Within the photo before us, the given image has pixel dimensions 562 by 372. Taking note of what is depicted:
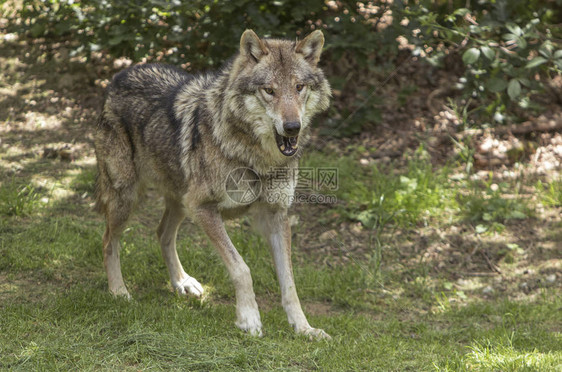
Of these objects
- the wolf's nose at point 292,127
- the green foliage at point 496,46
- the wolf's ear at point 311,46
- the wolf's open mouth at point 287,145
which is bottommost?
the green foliage at point 496,46

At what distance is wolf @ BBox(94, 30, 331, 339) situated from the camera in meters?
4.36

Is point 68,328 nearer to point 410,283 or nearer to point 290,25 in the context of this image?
point 410,283

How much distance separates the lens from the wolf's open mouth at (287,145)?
430 cm

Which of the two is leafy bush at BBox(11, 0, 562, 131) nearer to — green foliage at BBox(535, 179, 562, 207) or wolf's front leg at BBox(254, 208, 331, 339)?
green foliage at BBox(535, 179, 562, 207)

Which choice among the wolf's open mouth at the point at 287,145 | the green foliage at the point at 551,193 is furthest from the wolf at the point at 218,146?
the green foliage at the point at 551,193

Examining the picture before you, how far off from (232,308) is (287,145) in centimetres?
146

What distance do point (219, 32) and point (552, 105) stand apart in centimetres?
460

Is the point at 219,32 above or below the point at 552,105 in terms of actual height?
above

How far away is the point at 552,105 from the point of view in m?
8.20

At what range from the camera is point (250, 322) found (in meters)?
4.36

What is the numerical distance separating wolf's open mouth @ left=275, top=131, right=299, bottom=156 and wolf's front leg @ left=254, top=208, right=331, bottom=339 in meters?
0.65

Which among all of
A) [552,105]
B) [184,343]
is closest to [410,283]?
[184,343]

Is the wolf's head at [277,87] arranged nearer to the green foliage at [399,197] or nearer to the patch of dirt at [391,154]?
the patch of dirt at [391,154]

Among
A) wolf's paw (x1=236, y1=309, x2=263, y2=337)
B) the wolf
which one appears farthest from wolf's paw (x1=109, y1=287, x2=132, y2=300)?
wolf's paw (x1=236, y1=309, x2=263, y2=337)
